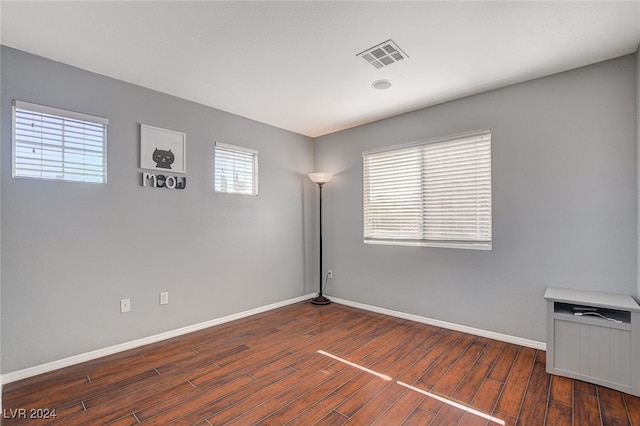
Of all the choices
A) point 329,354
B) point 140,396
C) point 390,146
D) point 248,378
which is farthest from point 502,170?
point 140,396

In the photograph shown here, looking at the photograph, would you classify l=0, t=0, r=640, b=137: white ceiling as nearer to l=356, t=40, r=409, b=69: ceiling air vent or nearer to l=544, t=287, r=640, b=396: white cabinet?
l=356, t=40, r=409, b=69: ceiling air vent

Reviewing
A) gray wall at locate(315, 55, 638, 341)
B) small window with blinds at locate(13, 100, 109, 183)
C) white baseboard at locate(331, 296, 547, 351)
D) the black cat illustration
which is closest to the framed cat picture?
the black cat illustration

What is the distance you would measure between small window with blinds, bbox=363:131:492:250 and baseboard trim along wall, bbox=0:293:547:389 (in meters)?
0.89

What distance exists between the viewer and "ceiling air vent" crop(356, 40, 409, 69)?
2.38 m

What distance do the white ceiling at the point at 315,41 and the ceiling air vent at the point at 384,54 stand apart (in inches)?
2.5

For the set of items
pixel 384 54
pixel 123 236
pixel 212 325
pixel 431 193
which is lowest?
pixel 212 325

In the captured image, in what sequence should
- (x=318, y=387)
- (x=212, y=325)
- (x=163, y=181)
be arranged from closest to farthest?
(x=318, y=387)
(x=163, y=181)
(x=212, y=325)

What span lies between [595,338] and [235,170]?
→ 385 centimetres

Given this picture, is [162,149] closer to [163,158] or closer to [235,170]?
[163,158]

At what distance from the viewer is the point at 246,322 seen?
12.1 feet

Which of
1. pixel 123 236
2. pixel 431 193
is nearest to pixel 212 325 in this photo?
pixel 123 236

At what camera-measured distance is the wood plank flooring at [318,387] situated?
75.3 inches

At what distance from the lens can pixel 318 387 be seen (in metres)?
2.26

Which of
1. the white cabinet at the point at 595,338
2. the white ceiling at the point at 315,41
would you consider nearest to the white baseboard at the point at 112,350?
the white ceiling at the point at 315,41
